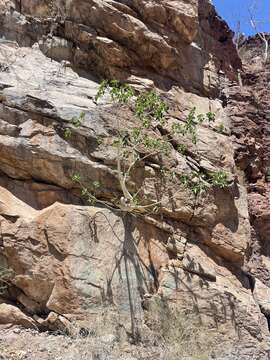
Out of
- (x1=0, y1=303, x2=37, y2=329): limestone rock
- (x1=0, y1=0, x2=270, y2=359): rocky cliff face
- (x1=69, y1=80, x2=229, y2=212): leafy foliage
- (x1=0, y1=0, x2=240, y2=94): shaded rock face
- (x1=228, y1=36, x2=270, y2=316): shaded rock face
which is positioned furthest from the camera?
(x1=228, y1=36, x2=270, y2=316): shaded rock face

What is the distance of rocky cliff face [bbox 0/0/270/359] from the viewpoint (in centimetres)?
816

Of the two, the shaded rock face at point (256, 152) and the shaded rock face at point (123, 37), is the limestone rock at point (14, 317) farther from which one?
the shaded rock face at point (123, 37)

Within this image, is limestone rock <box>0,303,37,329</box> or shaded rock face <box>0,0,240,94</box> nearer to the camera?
limestone rock <box>0,303,37,329</box>

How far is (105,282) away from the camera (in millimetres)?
8305

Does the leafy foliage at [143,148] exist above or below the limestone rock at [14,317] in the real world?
above

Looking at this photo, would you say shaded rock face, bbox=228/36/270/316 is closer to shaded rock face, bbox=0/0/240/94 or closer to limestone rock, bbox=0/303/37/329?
shaded rock face, bbox=0/0/240/94

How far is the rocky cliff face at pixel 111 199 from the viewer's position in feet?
26.8

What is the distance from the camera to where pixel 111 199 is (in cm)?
911

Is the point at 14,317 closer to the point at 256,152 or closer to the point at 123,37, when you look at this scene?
the point at 123,37

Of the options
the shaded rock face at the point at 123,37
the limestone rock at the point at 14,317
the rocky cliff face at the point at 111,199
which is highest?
the shaded rock face at the point at 123,37

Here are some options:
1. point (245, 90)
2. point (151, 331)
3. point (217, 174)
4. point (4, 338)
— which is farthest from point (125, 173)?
point (245, 90)

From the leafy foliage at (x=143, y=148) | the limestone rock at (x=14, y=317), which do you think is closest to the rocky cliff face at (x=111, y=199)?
the limestone rock at (x=14, y=317)

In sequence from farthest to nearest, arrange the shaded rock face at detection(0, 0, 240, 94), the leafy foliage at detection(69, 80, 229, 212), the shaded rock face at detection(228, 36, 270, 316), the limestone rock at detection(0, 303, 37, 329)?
1. the shaded rock face at detection(228, 36, 270, 316)
2. the shaded rock face at detection(0, 0, 240, 94)
3. the leafy foliage at detection(69, 80, 229, 212)
4. the limestone rock at detection(0, 303, 37, 329)

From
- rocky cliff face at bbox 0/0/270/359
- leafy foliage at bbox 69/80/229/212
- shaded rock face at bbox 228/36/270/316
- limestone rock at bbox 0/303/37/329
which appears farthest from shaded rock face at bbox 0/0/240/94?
limestone rock at bbox 0/303/37/329
